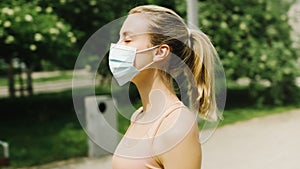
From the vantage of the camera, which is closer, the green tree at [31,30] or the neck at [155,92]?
the neck at [155,92]

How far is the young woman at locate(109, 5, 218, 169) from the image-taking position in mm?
1706

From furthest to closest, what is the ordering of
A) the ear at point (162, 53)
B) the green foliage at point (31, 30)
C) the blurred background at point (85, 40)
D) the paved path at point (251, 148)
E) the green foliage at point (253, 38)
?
the green foliage at point (253, 38), the blurred background at point (85, 40), the green foliage at point (31, 30), the paved path at point (251, 148), the ear at point (162, 53)

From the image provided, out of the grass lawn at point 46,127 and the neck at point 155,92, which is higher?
the neck at point 155,92

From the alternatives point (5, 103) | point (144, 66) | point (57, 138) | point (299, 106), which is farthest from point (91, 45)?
point (5, 103)

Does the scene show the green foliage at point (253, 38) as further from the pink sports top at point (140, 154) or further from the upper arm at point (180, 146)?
the upper arm at point (180, 146)

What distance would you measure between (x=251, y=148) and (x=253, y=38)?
159 inches

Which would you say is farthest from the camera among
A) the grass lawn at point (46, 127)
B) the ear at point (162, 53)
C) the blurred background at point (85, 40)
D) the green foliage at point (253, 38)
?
the green foliage at point (253, 38)

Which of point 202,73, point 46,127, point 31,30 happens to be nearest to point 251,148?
point 31,30

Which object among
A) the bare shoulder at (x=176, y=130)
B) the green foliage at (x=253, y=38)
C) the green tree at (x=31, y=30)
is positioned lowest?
the green foliage at (x=253, y=38)

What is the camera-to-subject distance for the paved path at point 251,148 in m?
6.41

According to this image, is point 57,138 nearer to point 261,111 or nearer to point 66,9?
point 66,9

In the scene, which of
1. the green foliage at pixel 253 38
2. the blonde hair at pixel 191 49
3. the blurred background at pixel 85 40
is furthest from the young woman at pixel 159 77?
the green foliage at pixel 253 38

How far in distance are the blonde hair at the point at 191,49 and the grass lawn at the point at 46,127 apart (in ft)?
10.4

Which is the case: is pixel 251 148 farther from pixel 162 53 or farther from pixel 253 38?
pixel 162 53
